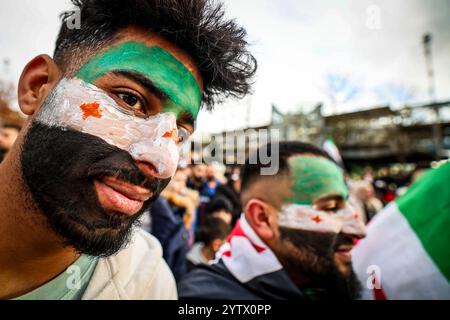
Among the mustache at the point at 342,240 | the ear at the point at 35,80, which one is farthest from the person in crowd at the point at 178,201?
the ear at the point at 35,80

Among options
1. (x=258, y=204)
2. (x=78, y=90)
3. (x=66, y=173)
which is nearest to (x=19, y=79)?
(x=78, y=90)

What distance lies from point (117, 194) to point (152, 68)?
1.68 feet

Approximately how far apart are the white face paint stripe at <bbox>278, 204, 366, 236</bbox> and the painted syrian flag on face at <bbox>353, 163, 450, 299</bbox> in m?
0.34

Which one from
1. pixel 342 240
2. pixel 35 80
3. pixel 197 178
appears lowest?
pixel 342 240

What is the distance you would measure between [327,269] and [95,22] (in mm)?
1904

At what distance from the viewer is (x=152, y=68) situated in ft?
3.49

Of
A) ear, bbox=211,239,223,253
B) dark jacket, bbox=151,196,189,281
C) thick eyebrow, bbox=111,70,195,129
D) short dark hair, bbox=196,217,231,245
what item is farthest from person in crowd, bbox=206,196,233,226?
thick eyebrow, bbox=111,70,195,129

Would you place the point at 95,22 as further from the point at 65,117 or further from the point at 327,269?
the point at 327,269

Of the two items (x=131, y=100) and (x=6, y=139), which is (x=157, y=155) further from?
(x=6, y=139)

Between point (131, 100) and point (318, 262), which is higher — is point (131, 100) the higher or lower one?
the higher one

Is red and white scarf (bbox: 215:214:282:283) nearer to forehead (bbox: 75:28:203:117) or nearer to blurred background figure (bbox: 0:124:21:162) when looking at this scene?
forehead (bbox: 75:28:203:117)

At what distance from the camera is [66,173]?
0.94 m

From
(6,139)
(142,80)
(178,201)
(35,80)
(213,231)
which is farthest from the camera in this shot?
(178,201)

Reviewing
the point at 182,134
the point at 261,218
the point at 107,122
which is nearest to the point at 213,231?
the point at 261,218
